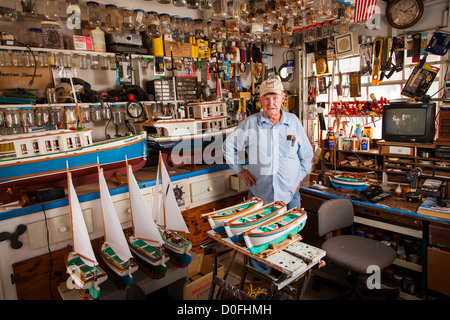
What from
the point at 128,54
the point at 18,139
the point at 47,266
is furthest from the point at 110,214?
the point at 128,54

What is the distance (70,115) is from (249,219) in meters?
2.38

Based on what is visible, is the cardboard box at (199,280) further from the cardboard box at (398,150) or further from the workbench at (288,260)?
the cardboard box at (398,150)

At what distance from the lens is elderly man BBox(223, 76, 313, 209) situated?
2566mm

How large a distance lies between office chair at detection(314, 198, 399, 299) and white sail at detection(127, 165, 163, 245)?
4.26 feet

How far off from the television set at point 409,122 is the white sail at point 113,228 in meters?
3.22

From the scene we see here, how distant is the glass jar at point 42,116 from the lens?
294 centimetres

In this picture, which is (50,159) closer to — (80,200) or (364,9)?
(80,200)

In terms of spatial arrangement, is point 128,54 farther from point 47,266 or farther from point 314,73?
point 314,73

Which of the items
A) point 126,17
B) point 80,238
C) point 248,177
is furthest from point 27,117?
point 248,177

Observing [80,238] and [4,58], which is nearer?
[80,238]

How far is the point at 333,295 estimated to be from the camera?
274 cm

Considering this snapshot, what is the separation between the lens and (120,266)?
2.01m

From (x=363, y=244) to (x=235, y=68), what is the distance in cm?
349

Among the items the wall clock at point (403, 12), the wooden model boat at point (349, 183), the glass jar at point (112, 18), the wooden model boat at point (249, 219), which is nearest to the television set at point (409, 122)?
the wooden model boat at point (349, 183)
